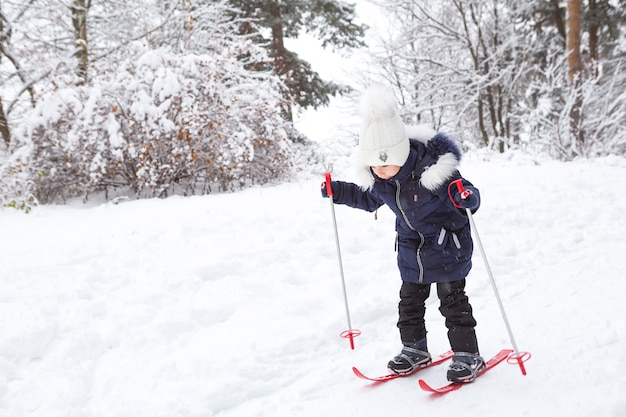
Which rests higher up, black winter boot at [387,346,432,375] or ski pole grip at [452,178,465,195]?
ski pole grip at [452,178,465,195]

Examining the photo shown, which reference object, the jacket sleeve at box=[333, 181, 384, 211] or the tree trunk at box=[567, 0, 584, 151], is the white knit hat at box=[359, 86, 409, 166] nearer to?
the jacket sleeve at box=[333, 181, 384, 211]

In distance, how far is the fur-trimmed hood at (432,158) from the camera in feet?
8.47

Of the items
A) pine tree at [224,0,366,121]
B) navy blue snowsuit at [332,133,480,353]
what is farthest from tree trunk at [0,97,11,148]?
navy blue snowsuit at [332,133,480,353]

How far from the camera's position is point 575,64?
11250 mm

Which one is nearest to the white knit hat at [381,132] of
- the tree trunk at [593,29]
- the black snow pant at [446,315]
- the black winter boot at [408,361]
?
the black snow pant at [446,315]

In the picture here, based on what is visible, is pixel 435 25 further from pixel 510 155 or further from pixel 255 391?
pixel 255 391

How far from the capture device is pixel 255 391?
274 cm

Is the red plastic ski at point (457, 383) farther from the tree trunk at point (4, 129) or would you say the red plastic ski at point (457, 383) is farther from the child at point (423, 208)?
the tree trunk at point (4, 129)

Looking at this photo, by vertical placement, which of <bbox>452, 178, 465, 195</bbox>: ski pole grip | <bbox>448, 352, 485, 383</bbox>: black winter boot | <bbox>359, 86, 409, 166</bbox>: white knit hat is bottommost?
<bbox>448, 352, 485, 383</bbox>: black winter boot

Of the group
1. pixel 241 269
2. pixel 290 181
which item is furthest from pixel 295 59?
pixel 241 269

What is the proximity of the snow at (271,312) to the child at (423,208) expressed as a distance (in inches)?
9.1

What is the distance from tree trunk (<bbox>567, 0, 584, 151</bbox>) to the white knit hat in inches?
376

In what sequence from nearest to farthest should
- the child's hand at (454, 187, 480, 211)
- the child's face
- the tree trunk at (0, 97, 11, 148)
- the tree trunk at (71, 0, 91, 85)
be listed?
1. the child's hand at (454, 187, 480, 211)
2. the child's face
3. the tree trunk at (0, 97, 11, 148)
4. the tree trunk at (71, 0, 91, 85)

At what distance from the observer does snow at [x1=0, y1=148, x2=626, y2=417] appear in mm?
2592
